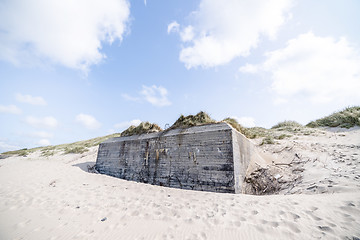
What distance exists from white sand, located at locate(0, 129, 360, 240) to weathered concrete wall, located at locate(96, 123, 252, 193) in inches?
27.5

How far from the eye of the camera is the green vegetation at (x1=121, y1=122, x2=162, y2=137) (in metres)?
8.55

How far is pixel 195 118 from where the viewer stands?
7.09 m

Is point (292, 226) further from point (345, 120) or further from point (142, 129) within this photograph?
point (345, 120)

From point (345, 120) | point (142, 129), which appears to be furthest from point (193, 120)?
point (345, 120)

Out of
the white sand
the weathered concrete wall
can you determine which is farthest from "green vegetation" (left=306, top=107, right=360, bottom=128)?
the weathered concrete wall

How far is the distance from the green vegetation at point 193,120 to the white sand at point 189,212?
2.91 meters

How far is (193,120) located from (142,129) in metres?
3.56

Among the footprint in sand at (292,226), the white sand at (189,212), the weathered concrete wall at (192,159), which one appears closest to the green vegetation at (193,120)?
the weathered concrete wall at (192,159)

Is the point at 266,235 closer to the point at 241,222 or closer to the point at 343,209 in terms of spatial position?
the point at 241,222

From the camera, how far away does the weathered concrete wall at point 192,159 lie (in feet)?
16.9

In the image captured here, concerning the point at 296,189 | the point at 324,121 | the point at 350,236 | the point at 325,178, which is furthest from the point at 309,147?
the point at 324,121

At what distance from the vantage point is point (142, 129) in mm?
8969

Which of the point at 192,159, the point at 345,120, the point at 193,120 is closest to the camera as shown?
the point at 192,159

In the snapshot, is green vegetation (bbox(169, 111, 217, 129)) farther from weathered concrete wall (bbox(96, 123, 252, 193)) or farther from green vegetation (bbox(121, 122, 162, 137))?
green vegetation (bbox(121, 122, 162, 137))
